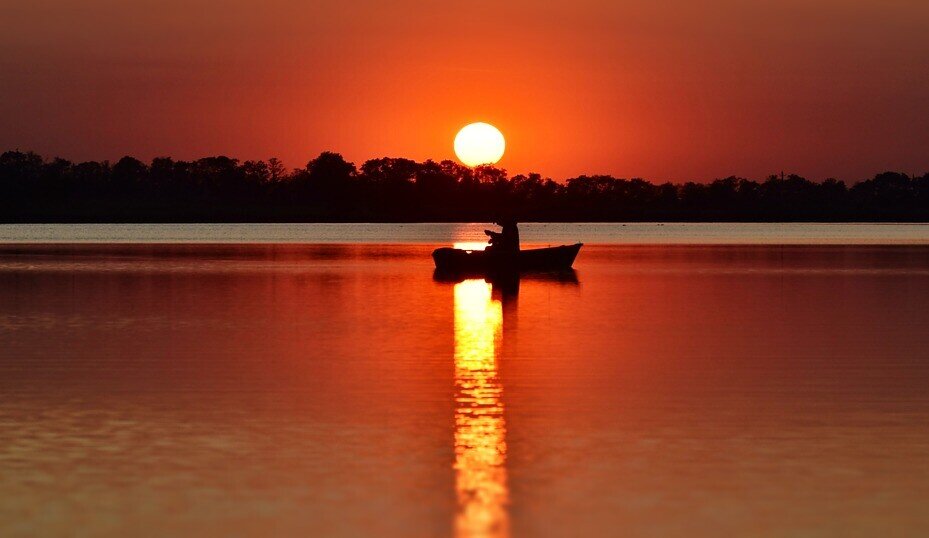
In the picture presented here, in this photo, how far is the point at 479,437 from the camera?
12.7 m

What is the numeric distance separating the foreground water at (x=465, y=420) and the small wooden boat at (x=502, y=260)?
12891 mm

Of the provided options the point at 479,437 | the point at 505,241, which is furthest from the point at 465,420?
the point at 505,241

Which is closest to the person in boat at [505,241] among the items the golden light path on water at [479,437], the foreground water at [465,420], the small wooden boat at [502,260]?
the small wooden boat at [502,260]

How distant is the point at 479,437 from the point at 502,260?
3092 cm

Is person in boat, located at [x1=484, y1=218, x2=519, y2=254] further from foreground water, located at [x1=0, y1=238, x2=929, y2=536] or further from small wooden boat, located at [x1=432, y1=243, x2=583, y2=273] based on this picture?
foreground water, located at [x1=0, y1=238, x2=929, y2=536]

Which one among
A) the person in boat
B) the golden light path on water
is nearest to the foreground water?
the golden light path on water

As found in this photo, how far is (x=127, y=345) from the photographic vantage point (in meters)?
21.7

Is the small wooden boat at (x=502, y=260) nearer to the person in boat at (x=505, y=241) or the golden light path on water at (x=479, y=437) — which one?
the person in boat at (x=505, y=241)

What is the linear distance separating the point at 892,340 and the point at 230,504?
51.5 ft

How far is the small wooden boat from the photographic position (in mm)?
43688

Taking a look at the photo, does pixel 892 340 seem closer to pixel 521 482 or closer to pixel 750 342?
pixel 750 342

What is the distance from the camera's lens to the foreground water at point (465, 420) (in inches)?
378

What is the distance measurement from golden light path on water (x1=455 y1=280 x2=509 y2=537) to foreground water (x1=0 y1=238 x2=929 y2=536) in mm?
34

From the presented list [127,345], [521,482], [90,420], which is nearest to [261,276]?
[127,345]
